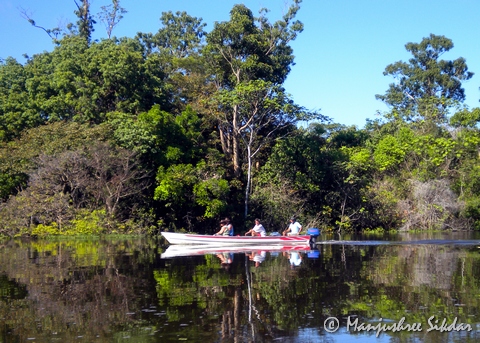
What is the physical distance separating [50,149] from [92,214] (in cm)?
425

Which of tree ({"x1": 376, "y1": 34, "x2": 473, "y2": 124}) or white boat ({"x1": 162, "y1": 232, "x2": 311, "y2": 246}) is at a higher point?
tree ({"x1": 376, "y1": 34, "x2": 473, "y2": 124})

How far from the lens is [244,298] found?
12508 millimetres

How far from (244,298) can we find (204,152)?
1005 inches

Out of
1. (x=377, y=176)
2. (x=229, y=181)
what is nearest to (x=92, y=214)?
(x=229, y=181)

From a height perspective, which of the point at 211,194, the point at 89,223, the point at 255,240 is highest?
the point at 211,194

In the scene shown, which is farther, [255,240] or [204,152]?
[204,152]

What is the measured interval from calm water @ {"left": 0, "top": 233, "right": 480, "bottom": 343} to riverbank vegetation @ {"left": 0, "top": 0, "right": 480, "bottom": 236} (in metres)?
11.6

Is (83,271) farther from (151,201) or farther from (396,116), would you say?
(396,116)

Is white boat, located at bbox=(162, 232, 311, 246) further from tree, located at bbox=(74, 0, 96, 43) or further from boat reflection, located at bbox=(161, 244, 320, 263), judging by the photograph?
tree, located at bbox=(74, 0, 96, 43)

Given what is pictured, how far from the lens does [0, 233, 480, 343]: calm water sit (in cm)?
963

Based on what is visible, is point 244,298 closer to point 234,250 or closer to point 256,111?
point 234,250

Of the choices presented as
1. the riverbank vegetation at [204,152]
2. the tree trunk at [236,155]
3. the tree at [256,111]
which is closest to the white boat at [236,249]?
the riverbank vegetation at [204,152]

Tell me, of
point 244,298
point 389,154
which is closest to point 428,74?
point 389,154

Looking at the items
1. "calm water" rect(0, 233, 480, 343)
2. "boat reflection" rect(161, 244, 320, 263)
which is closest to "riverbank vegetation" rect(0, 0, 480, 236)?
"boat reflection" rect(161, 244, 320, 263)
